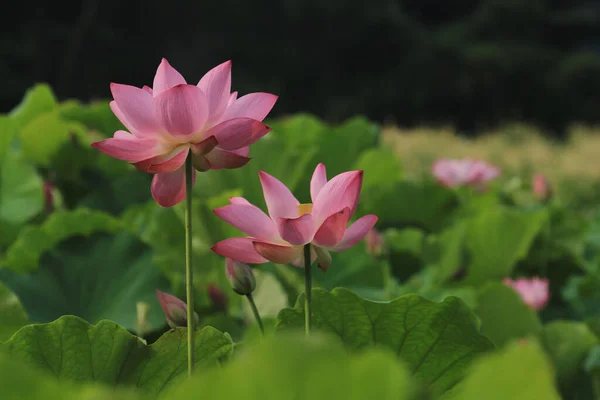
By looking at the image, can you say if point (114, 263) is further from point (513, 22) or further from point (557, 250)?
point (513, 22)

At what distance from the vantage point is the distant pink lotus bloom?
1297 mm

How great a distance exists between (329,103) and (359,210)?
12.0 m

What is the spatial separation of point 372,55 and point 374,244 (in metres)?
13.2

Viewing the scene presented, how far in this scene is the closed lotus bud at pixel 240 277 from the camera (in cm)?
39

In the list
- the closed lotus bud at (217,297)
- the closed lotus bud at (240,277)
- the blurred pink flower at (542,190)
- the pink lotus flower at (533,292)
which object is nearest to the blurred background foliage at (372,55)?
the blurred pink flower at (542,190)

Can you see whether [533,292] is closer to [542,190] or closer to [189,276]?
[542,190]

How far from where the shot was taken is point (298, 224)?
0.33m

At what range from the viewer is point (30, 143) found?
2.78 ft

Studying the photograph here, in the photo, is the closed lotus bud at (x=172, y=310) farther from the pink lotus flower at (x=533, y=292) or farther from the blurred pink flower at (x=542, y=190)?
the blurred pink flower at (x=542, y=190)

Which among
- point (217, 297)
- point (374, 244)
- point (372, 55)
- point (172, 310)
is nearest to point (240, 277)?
point (172, 310)

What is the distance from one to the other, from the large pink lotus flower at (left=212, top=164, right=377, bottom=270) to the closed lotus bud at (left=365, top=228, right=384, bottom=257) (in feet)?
1.46

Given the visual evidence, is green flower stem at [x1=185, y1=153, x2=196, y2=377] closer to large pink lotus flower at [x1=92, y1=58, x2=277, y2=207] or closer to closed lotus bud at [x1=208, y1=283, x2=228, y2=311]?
large pink lotus flower at [x1=92, y1=58, x2=277, y2=207]

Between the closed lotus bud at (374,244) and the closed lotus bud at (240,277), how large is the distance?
0.42 m

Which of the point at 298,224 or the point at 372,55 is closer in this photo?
the point at 298,224
